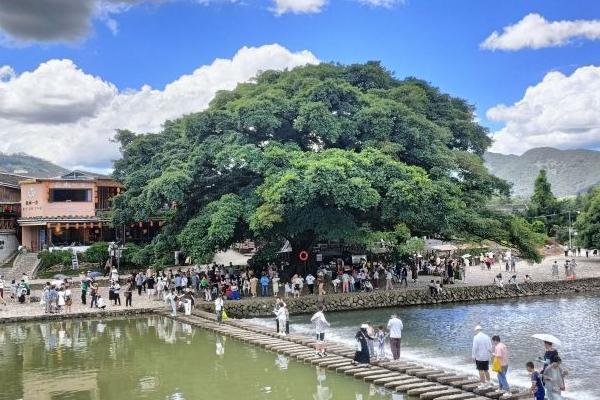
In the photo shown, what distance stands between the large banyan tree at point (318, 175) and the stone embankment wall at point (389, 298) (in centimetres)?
302

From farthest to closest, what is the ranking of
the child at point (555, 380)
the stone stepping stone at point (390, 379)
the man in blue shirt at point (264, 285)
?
the man in blue shirt at point (264, 285) → the stone stepping stone at point (390, 379) → the child at point (555, 380)

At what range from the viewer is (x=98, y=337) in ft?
84.0

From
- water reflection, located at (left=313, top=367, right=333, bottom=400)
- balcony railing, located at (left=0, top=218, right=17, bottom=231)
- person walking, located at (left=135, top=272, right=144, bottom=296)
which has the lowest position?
water reflection, located at (left=313, top=367, right=333, bottom=400)

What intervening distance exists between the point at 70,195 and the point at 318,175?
26.5m

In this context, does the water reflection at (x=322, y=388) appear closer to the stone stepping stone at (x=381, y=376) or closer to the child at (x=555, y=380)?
the stone stepping stone at (x=381, y=376)

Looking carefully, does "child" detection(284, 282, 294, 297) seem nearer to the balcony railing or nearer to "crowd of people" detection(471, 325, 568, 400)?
"crowd of people" detection(471, 325, 568, 400)

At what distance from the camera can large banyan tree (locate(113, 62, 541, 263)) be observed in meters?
32.4

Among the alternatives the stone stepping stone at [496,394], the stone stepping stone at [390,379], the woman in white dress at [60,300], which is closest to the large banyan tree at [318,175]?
the woman in white dress at [60,300]

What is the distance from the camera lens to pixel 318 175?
31125mm

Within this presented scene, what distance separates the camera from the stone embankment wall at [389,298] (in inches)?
1255

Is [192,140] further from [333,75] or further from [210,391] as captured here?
[210,391]

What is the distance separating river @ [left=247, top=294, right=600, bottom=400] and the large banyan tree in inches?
170

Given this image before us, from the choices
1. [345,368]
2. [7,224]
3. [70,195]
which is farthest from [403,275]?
[7,224]

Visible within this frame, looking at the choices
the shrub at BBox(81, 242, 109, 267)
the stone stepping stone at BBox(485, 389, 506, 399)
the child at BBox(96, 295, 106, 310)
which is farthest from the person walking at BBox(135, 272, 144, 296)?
the stone stepping stone at BBox(485, 389, 506, 399)
